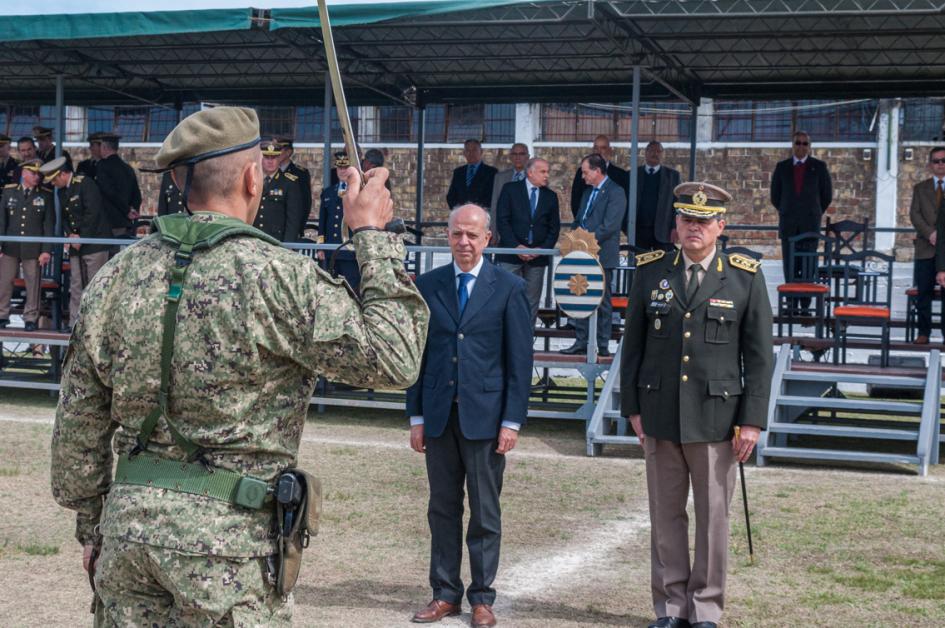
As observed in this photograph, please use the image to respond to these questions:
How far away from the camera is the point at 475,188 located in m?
14.7

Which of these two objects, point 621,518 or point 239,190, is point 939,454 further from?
point 239,190

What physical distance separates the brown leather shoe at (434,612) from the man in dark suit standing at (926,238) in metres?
6.89

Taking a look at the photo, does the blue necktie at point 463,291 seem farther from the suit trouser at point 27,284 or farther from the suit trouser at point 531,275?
the suit trouser at point 27,284

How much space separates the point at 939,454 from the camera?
1011 centimetres

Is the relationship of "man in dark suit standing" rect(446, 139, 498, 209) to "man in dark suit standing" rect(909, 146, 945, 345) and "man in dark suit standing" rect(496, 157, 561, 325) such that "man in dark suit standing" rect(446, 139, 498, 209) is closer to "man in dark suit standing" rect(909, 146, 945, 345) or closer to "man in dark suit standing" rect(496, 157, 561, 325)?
"man in dark suit standing" rect(496, 157, 561, 325)

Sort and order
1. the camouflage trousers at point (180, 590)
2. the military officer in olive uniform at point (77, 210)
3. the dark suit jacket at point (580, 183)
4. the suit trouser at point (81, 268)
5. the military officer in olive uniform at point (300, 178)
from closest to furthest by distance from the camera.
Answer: the camouflage trousers at point (180, 590) < the suit trouser at point (81, 268) < the military officer in olive uniform at point (77, 210) < the military officer in olive uniform at point (300, 178) < the dark suit jacket at point (580, 183)

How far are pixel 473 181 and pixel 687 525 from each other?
9.61 metres

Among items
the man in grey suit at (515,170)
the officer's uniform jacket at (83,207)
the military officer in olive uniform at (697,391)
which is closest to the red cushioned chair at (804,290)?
the man in grey suit at (515,170)

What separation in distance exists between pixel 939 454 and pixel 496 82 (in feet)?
25.3

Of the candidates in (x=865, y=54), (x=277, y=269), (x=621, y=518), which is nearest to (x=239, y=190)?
(x=277, y=269)

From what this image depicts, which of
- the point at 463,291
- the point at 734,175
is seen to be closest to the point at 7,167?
the point at 463,291

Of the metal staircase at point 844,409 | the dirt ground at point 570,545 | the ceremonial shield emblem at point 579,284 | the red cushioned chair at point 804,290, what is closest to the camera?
the dirt ground at point 570,545

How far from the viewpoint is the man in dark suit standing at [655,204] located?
13.2m

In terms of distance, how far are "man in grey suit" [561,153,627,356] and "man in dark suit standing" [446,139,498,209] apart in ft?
→ 10.7
